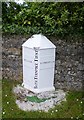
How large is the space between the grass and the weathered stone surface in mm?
251

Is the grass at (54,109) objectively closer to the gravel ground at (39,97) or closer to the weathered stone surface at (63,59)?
the gravel ground at (39,97)

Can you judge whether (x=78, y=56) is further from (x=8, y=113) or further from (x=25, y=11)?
(x=8, y=113)

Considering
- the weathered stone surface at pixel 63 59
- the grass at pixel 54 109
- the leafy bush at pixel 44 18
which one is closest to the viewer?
Result: the grass at pixel 54 109

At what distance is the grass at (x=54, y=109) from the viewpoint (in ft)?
12.8

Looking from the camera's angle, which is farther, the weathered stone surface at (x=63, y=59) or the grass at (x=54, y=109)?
the weathered stone surface at (x=63, y=59)

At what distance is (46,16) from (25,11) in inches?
22.5

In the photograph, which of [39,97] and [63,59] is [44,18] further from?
[39,97]

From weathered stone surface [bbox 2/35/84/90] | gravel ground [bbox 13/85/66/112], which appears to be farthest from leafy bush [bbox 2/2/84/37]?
gravel ground [bbox 13/85/66/112]

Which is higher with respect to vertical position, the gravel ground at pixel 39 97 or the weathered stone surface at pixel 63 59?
the weathered stone surface at pixel 63 59

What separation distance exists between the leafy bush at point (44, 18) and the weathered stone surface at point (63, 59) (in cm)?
Answer: 16

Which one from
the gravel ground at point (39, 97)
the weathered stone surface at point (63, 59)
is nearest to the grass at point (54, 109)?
the gravel ground at point (39, 97)

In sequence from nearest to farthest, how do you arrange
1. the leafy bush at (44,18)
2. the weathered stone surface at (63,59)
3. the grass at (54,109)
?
1. the grass at (54,109)
2. the leafy bush at (44,18)
3. the weathered stone surface at (63,59)

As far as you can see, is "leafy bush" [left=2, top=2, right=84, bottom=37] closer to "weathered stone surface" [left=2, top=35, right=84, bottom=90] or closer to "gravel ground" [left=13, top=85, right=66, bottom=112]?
"weathered stone surface" [left=2, top=35, right=84, bottom=90]

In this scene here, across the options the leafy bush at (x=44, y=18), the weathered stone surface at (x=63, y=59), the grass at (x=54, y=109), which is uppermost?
the leafy bush at (x=44, y=18)
